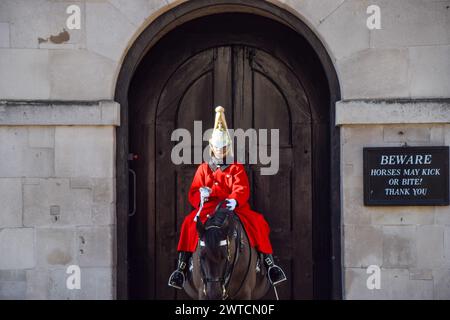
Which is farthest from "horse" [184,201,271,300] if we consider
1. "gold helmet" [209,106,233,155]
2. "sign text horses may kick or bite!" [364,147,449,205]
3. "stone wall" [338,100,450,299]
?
"sign text horses may kick or bite!" [364,147,449,205]

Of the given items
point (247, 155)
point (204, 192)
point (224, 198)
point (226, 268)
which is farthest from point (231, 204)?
point (247, 155)

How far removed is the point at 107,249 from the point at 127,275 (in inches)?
25.1

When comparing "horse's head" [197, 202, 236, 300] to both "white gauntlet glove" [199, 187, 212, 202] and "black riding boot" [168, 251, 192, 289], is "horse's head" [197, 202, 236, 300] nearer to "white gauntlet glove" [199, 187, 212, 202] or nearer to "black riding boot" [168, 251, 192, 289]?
"white gauntlet glove" [199, 187, 212, 202]

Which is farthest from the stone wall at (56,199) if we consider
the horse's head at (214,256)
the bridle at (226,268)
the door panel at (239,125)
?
the horse's head at (214,256)

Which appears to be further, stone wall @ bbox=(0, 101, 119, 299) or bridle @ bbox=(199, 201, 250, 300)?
stone wall @ bbox=(0, 101, 119, 299)

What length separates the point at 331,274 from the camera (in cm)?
A: 808

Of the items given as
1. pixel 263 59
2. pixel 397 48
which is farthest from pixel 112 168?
pixel 397 48

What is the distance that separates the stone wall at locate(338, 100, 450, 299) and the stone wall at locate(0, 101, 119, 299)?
260 cm

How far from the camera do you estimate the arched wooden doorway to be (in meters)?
8.22

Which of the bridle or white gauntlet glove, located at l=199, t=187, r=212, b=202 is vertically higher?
white gauntlet glove, located at l=199, t=187, r=212, b=202

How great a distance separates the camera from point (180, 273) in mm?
6844

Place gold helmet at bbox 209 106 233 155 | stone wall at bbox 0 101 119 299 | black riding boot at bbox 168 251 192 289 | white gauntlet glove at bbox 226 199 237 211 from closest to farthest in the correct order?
white gauntlet glove at bbox 226 199 237 211, black riding boot at bbox 168 251 192 289, gold helmet at bbox 209 106 233 155, stone wall at bbox 0 101 119 299

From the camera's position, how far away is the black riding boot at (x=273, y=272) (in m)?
6.90

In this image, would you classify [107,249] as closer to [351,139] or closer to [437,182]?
[351,139]
